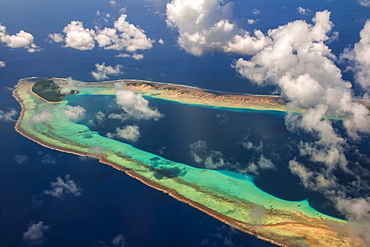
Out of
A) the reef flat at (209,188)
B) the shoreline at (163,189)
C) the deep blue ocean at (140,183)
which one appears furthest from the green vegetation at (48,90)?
the shoreline at (163,189)

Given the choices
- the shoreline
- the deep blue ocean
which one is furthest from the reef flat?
the deep blue ocean

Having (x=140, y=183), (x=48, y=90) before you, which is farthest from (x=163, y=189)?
(x=48, y=90)

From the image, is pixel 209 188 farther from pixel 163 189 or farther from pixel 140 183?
pixel 140 183

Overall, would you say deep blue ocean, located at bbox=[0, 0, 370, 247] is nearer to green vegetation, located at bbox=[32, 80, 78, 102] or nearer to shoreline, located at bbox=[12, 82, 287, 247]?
shoreline, located at bbox=[12, 82, 287, 247]

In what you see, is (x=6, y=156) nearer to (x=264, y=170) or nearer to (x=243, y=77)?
(x=264, y=170)

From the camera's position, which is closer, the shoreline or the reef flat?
the reef flat

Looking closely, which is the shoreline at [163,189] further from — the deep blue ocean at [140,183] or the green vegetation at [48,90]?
the green vegetation at [48,90]
